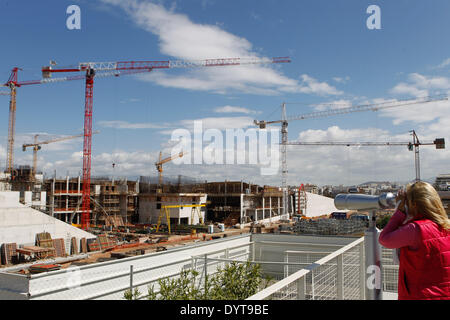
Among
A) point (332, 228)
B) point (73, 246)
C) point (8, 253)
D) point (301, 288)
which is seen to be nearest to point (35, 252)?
point (8, 253)

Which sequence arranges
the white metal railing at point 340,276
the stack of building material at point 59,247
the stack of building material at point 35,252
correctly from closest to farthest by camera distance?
the white metal railing at point 340,276
the stack of building material at point 35,252
the stack of building material at point 59,247

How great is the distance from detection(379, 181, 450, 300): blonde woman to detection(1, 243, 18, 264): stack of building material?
71.2 feet

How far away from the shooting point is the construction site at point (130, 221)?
10398 mm

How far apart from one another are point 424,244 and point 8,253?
22.3m

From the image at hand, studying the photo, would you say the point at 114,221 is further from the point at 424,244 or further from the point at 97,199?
the point at 424,244

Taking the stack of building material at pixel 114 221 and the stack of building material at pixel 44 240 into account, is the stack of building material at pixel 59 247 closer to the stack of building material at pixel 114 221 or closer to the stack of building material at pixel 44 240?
the stack of building material at pixel 44 240

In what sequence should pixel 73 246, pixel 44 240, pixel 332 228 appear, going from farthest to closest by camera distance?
pixel 73 246
pixel 332 228
pixel 44 240

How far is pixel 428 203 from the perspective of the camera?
1903 mm

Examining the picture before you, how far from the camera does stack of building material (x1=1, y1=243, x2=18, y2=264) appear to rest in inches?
742

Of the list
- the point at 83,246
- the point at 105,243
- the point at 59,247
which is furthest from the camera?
the point at 105,243

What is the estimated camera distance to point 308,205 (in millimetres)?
62719

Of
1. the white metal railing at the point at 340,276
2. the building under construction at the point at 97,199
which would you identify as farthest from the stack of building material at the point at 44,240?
the white metal railing at the point at 340,276

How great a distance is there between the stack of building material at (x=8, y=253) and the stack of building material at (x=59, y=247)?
7.78 ft
